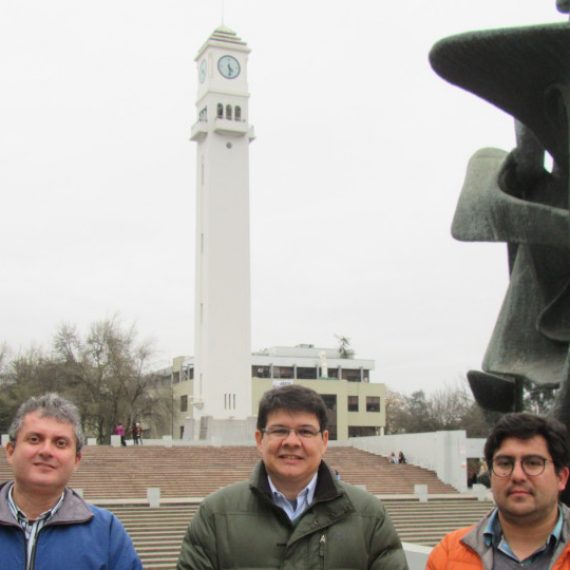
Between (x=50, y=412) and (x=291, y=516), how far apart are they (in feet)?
3.21

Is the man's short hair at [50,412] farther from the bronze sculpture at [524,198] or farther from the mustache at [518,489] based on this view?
the bronze sculpture at [524,198]

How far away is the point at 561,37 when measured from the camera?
558cm

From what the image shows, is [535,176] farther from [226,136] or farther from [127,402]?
[127,402]

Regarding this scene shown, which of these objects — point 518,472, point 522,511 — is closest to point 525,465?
point 518,472

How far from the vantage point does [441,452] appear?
3181 centimetres

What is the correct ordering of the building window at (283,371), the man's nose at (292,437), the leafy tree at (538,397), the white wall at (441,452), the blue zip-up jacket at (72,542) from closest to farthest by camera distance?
the blue zip-up jacket at (72,542) < the man's nose at (292,437) < the leafy tree at (538,397) < the white wall at (441,452) < the building window at (283,371)

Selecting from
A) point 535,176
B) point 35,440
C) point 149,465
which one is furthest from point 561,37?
point 149,465

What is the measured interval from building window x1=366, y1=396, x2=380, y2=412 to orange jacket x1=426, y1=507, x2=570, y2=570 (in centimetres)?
6563

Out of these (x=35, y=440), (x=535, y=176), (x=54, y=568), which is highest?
(x=535, y=176)

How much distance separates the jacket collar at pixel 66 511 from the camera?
338 centimetres

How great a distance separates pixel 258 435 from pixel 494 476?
95cm

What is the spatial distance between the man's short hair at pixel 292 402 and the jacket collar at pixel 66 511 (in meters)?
0.74

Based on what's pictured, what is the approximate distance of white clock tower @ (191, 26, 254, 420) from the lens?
150 ft

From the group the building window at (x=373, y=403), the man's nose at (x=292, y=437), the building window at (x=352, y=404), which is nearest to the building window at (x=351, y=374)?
the building window at (x=373, y=403)
